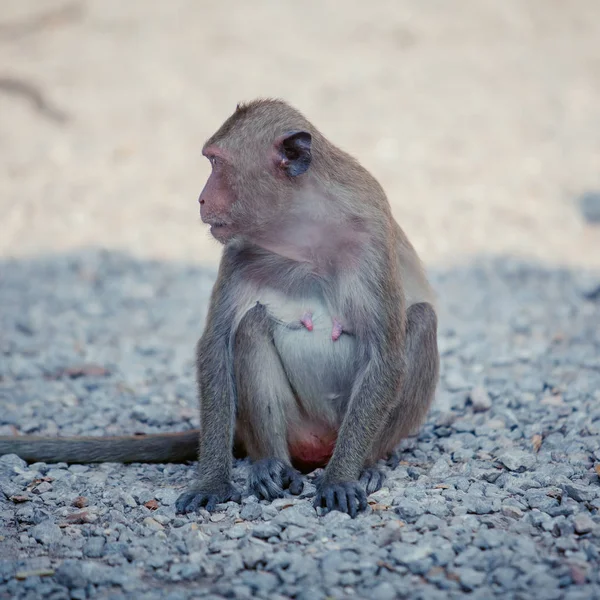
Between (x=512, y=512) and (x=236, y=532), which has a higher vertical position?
(x=512, y=512)

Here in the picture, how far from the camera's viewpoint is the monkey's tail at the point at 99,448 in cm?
486

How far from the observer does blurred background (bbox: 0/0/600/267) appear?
387 inches

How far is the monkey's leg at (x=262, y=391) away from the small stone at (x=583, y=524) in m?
1.30

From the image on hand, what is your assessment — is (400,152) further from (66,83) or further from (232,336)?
(232,336)

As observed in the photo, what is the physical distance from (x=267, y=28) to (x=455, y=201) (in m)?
4.84

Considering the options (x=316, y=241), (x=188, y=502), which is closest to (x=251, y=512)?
(x=188, y=502)

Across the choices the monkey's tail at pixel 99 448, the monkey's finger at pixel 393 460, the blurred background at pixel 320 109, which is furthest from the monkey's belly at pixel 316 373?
the blurred background at pixel 320 109

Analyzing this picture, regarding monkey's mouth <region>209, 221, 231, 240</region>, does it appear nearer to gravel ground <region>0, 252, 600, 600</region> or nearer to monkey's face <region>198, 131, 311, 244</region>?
monkey's face <region>198, 131, 311, 244</region>

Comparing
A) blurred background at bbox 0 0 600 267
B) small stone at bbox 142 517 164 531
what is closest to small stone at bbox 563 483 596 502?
small stone at bbox 142 517 164 531

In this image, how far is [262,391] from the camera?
4.50 meters

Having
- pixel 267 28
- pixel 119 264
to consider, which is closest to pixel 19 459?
pixel 119 264

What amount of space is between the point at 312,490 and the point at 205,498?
0.52 metres

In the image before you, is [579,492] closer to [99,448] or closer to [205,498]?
[205,498]

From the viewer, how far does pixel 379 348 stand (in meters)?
4.38
